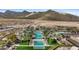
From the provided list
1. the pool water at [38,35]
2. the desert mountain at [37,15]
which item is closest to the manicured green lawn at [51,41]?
the pool water at [38,35]

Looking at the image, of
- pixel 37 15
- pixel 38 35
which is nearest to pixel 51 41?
pixel 38 35

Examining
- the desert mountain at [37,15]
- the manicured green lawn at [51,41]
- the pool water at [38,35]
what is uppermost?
the desert mountain at [37,15]

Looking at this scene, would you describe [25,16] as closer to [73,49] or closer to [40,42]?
[40,42]

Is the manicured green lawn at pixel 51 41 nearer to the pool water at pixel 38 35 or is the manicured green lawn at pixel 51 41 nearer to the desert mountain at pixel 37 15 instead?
the pool water at pixel 38 35

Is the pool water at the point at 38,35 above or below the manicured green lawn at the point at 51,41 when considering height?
above

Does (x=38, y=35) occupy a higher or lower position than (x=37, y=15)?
lower

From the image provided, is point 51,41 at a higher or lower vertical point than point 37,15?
lower

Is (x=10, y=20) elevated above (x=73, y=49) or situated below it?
above

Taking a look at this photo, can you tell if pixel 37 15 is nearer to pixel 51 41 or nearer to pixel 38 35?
pixel 38 35
